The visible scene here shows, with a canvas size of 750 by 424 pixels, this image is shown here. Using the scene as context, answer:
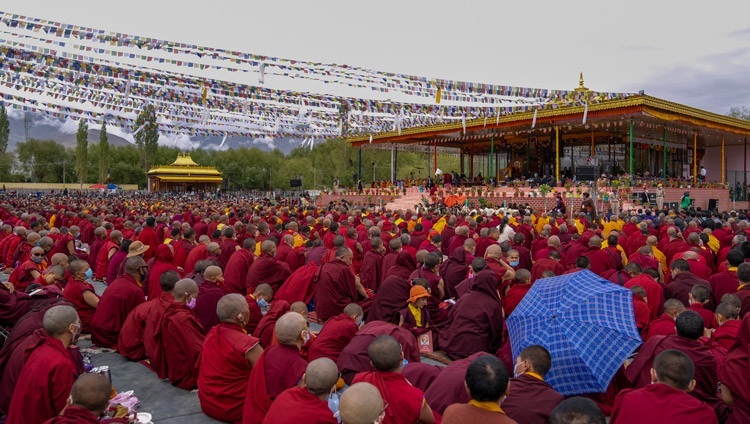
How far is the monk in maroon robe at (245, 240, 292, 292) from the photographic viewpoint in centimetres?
820

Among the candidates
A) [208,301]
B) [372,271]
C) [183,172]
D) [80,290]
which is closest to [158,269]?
[80,290]

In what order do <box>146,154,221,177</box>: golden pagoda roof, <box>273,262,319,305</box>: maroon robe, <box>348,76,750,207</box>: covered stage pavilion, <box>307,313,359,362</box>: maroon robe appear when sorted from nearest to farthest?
<box>307,313,359,362</box>: maroon robe, <box>273,262,319,305</box>: maroon robe, <box>348,76,750,207</box>: covered stage pavilion, <box>146,154,221,177</box>: golden pagoda roof

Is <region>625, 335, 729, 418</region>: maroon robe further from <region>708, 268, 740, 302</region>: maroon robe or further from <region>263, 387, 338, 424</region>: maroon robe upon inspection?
<region>708, 268, 740, 302</region>: maroon robe

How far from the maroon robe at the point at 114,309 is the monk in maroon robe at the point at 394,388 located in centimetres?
415

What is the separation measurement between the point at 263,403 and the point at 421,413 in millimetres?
1316

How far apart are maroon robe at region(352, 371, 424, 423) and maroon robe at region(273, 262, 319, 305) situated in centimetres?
441

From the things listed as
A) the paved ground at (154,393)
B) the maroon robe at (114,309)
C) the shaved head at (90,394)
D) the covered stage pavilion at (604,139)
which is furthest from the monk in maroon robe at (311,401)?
the covered stage pavilion at (604,139)

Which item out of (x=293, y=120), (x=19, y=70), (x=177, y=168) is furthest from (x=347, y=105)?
(x=177, y=168)

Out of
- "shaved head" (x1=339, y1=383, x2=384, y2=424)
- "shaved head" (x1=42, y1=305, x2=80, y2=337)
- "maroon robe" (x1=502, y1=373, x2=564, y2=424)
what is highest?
"shaved head" (x1=42, y1=305, x2=80, y2=337)

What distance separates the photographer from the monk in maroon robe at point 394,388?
11.3 ft

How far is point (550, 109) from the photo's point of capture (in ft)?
80.7

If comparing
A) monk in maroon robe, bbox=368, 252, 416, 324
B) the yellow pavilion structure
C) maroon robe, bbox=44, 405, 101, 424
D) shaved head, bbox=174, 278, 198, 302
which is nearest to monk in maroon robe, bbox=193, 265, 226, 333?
shaved head, bbox=174, 278, 198, 302

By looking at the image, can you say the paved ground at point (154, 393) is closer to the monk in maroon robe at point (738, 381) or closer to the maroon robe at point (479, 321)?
the maroon robe at point (479, 321)

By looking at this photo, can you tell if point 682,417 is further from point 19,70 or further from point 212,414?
point 19,70
